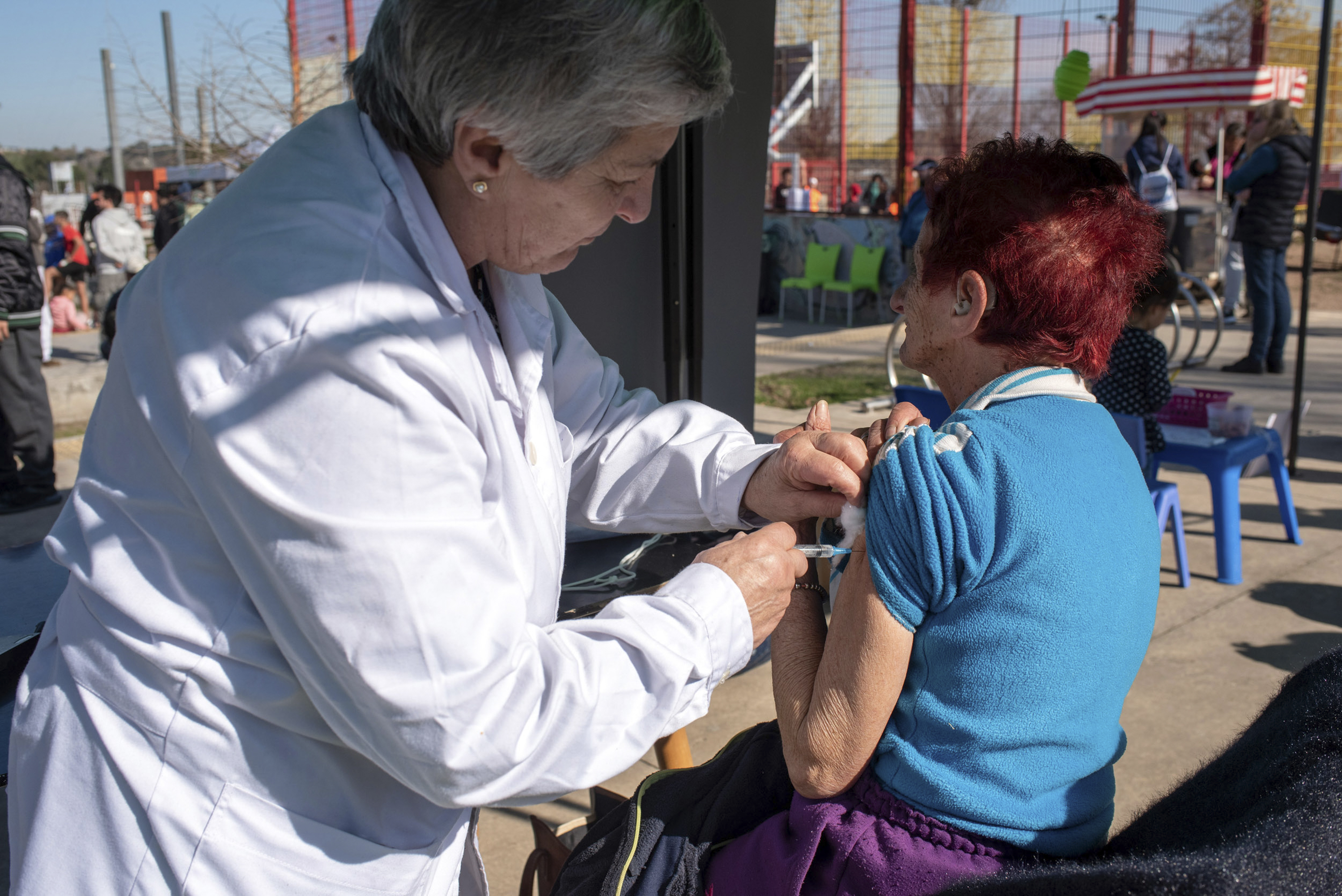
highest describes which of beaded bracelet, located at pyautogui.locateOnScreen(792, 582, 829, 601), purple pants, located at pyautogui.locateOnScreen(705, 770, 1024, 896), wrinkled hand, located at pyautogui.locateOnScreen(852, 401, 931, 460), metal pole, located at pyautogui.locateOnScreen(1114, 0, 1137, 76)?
metal pole, located at pyautogui.locateOnScreen(1114, 0, 1137, 76)

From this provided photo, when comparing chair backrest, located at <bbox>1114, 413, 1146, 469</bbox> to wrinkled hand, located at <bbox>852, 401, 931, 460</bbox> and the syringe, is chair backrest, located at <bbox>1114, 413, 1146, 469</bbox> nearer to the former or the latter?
wrinkled hand, located at <bbox>852, 401, 931, 460</bbox>

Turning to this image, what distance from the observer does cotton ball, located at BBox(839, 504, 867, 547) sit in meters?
1.38

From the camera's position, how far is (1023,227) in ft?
4.57

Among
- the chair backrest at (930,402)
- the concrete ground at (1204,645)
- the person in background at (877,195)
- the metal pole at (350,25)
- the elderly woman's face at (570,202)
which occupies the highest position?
the metal pole at (350,25)

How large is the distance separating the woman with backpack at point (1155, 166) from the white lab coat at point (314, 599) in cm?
1071

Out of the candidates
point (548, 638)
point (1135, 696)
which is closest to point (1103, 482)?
point (548, 638)

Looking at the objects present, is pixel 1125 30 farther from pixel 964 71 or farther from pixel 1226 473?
pixel 1226 473

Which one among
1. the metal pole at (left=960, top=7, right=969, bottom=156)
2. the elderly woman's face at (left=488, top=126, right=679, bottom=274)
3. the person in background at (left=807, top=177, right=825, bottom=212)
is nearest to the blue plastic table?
the elderly woman's face at (left=488, top=126, right=679, bottom=274)

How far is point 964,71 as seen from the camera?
16.8 meters

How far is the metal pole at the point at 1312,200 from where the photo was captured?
186 inches

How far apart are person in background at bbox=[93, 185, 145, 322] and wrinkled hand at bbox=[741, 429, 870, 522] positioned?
10078mm

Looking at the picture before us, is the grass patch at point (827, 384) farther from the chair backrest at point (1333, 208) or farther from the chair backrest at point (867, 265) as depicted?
the chair backrest at point (1333, 208)

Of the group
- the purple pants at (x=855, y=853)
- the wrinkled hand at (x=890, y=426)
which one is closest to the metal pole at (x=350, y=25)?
the wrinkled hand at (x=890, y=426)

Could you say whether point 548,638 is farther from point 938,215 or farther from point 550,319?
point 938,215
